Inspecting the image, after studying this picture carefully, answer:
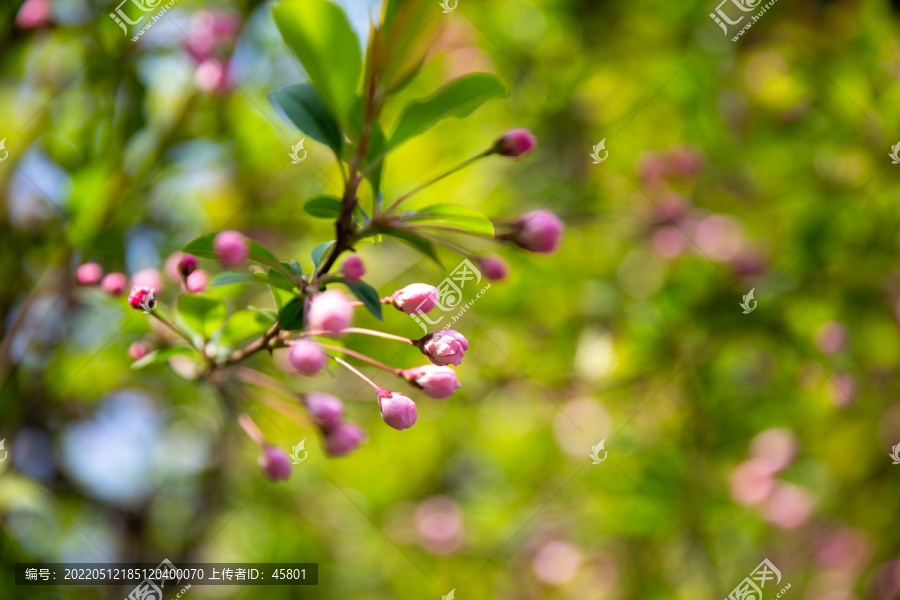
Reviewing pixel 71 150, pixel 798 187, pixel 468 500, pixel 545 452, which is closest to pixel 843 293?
pixel 798 187

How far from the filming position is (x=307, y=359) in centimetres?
57

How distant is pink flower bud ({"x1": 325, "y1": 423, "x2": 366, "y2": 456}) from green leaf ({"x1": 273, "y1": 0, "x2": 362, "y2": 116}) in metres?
0.40

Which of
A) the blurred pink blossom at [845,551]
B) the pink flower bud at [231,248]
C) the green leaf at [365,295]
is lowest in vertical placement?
the blurred pink blossom at [845,551]

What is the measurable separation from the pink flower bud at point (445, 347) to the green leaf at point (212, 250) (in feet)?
0.59

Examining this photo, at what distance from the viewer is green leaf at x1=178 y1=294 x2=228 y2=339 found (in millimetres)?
714

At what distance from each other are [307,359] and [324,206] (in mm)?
170

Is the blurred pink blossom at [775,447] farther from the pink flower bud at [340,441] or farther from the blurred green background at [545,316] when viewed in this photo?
the pink flower bud at [340,441]

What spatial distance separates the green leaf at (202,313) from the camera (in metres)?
0.71

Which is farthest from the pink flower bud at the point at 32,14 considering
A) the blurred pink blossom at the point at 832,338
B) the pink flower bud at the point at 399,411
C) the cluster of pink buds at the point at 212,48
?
the blurred pink blossom at the point at 832,338

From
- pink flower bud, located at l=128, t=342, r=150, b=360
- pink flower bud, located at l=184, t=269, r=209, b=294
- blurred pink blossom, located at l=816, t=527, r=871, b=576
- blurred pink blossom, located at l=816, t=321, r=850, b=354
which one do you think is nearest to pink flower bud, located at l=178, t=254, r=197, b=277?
pink flower bud, located at l=184, t=269, r=209, b=294

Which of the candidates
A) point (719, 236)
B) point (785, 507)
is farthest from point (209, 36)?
point (785, 507)

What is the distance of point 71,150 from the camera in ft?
3.82

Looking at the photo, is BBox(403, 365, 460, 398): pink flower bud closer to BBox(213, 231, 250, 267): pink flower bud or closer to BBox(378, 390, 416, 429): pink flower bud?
BBox(378, 390, 416, 429): pink flower bud

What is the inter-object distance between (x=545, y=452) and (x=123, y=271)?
1.30m
